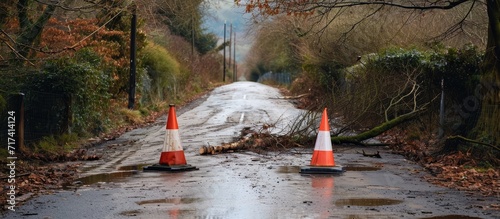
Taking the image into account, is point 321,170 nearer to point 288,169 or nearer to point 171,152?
point 288,169

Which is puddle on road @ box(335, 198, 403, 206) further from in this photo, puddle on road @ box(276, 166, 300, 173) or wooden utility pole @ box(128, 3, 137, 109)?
wooden utility pole @ box(128, 3, 137, 109)

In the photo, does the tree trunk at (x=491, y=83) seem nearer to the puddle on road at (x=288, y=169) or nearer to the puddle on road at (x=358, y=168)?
the puddle on road at (x=358, y=168)

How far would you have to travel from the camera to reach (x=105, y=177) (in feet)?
43.8

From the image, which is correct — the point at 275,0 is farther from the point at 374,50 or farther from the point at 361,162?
the point at 374,50

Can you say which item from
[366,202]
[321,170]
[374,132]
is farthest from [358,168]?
[366,202]

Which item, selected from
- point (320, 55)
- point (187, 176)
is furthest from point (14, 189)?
point (320, 55)

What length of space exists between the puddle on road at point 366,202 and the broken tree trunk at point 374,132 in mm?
7136

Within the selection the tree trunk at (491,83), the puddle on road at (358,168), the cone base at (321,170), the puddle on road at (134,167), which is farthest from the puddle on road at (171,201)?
the tree trunk at (491,83)

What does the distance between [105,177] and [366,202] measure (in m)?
5.03

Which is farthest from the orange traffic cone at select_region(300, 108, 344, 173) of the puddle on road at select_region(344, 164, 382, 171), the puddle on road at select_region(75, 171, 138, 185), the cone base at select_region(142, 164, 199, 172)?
the puddle on road at select_region(75, 171, 138, 185)

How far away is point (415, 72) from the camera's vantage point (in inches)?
783

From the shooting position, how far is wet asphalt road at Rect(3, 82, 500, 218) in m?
9.44

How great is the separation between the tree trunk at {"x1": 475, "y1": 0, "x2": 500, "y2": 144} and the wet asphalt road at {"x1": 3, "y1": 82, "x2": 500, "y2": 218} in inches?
60.5

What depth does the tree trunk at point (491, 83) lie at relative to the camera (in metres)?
14.8
